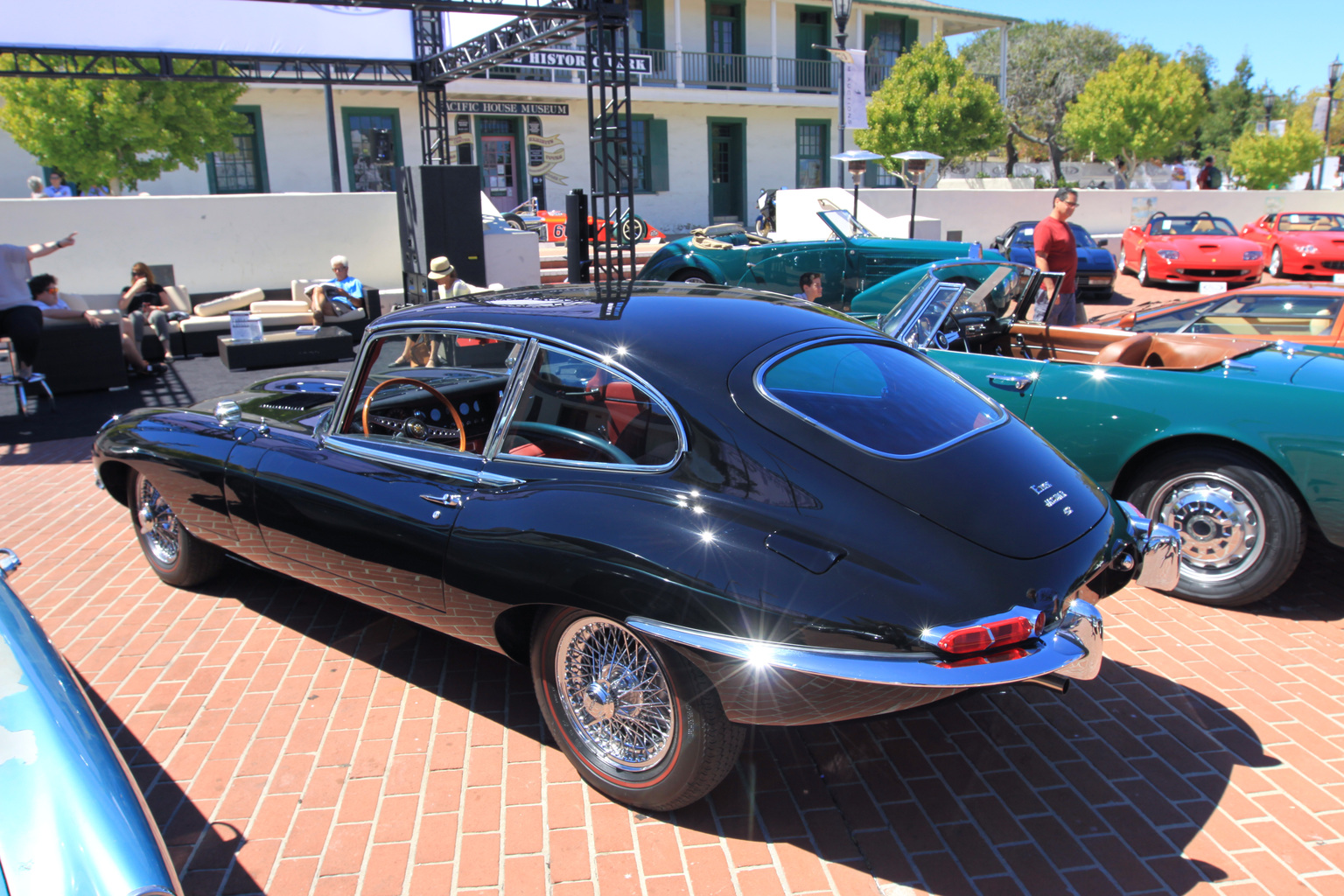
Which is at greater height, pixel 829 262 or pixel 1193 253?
pixel 829 262

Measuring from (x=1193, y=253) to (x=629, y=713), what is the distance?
17499 millimetres

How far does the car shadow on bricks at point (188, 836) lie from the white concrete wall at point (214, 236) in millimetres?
12291

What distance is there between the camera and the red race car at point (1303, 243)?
16.9 meters

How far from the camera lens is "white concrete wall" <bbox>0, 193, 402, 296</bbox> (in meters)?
12.7

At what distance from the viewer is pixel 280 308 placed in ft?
41.2

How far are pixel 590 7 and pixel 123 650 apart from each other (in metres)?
8.79

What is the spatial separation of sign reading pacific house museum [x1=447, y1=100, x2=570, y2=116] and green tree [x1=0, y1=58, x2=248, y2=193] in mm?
6395

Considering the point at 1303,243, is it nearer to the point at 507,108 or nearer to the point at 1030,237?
the point at 1030,237

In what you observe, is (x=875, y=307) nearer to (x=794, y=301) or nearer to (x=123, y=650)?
(x=794, y=301)

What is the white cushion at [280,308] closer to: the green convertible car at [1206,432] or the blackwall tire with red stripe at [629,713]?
the green convertible car at [1206,432]

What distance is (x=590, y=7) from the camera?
33.7ft

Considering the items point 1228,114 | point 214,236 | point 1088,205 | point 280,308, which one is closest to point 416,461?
point 280,308

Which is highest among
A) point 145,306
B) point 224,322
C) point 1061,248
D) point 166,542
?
point 1061,248

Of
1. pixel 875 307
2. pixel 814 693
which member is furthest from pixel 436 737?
pixel 875 307
